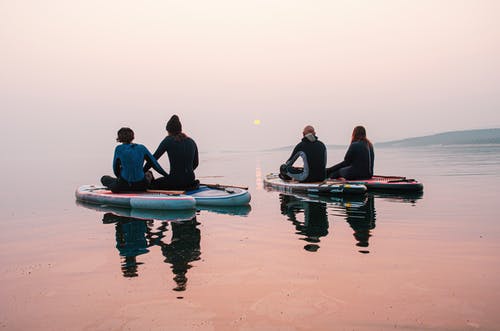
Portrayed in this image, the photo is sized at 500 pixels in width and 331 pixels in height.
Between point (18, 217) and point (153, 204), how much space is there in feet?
13.9

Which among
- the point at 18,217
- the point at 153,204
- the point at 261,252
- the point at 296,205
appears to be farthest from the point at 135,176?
the point at 261,252

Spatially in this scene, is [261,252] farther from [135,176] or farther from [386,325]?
[135,176]

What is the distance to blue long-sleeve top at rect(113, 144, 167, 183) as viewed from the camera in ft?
41.9

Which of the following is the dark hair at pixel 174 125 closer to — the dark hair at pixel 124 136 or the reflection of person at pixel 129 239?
Result: the dark hair at pixel 124 136

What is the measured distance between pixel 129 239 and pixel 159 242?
2.82 feet

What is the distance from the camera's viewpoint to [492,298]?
5035mm

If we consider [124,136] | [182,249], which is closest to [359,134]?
[124,136]

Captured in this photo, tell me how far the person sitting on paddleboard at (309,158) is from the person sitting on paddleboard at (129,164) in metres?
5.11

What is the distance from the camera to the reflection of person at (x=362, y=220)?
27.7 feet

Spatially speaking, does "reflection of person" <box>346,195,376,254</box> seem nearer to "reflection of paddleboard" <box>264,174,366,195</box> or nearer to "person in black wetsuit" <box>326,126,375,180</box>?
"reflection of paddleboard" <box>264,174,366,195</box>

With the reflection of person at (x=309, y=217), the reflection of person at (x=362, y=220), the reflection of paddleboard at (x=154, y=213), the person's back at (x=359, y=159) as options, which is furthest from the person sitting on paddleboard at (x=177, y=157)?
the person's back at (x=359, y=159)

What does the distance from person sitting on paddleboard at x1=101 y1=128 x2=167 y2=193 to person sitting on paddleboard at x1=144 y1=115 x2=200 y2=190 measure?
27 centimetres

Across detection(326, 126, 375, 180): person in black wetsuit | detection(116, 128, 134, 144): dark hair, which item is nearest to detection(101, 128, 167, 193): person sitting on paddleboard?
detection(116, 128, 134, 144): dark hair

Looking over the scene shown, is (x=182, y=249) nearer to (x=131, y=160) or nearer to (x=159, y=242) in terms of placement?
(x=159, y=242)
